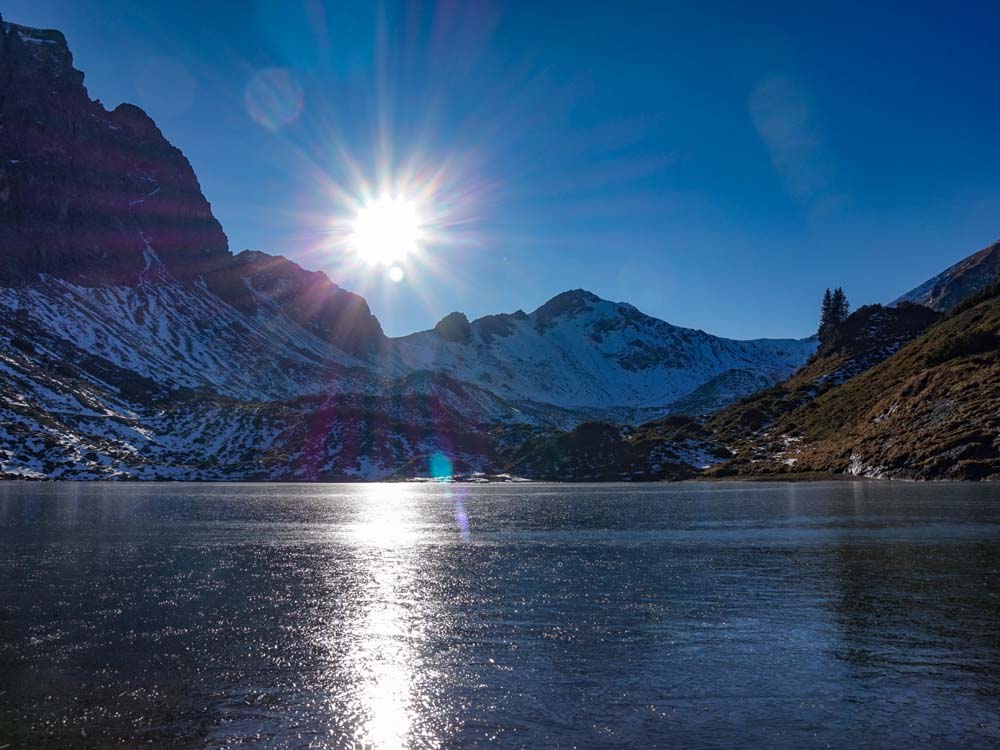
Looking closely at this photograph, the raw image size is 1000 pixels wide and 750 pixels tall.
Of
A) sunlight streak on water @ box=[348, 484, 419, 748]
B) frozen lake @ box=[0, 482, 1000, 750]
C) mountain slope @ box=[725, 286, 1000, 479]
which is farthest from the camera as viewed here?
mountain slope @ box=[725, 286, 1000, 479]

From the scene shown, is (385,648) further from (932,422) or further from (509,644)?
(932,422)

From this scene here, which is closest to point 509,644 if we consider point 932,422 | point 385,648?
point 385,648

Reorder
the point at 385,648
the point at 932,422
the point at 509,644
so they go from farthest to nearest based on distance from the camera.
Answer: the point at 932,422 → the point at 509,644 → the point at 385,648

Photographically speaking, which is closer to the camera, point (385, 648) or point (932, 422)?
point (385, 648)

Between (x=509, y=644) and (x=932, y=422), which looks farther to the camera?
(x=932, y=422)

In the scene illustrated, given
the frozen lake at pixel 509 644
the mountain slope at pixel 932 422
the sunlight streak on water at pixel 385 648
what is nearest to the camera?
the frozen lake at pixel 509 644

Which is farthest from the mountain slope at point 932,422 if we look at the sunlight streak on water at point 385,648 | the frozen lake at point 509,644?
the sunlight streak on water at point 385,648

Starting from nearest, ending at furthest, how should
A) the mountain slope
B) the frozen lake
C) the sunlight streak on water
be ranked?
1. the frozen lake
2. the sunlight streak on water
3. the mountain slope

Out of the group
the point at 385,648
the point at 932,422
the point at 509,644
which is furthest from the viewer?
the point at 932,422

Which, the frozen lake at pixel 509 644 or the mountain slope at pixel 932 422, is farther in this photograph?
the mountain slope at pixel 932 422

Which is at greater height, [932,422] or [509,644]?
[932,422]

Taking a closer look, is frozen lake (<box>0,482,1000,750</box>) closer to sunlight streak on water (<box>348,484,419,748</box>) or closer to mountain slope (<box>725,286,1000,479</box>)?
sunlight streak on water (<box>348,484,419,748</box>)

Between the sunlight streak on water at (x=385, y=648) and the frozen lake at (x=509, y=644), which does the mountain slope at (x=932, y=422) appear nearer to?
the frozen lake at (x=509, y=644)

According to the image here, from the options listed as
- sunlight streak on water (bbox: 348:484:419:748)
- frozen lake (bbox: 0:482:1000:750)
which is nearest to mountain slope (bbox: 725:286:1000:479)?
frozen lake (bbox: 0:482:1000:750)
